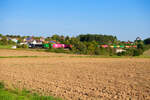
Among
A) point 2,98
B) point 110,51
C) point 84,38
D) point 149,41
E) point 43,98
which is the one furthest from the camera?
point 149,41

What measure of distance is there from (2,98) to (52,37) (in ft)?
554

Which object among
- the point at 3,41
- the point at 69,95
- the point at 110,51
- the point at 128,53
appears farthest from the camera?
the point at 3,41

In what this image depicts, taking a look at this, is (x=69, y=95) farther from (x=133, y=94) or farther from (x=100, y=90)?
(x=133, y=94)

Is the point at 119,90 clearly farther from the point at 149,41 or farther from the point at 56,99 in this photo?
the point at 149,41

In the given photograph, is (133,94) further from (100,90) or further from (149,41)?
(149,41)

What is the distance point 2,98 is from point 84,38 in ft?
495

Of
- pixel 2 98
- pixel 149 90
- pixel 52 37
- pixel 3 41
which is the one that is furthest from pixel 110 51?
pixel 52 37

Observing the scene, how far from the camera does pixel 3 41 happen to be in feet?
381

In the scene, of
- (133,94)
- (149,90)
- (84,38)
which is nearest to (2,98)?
(133,94)

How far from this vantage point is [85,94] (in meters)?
12.1

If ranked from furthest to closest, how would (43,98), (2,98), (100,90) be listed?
(100,90) < (43,98) < (2,98)

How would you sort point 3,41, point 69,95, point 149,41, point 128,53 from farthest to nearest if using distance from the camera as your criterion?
point 149,41, point 3,41, point 128,53, point 69,95

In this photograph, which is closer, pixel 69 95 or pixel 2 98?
pixel 2 98

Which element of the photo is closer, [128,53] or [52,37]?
[128,53]
